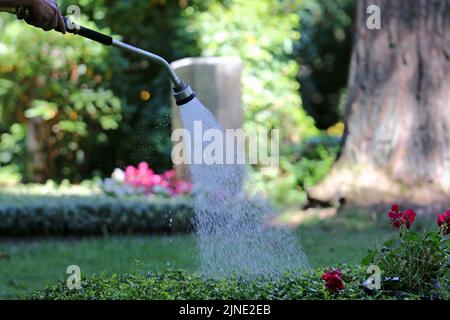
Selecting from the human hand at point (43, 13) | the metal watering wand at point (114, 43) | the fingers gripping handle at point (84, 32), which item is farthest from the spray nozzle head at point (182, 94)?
the human hand at point (43, 13)

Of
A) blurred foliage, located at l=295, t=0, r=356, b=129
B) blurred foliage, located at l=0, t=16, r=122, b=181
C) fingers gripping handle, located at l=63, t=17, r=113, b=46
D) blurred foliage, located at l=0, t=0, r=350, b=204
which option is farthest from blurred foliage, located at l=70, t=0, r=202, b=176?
fingers gripping handle, located at l=63, t=17, r=113, b=46

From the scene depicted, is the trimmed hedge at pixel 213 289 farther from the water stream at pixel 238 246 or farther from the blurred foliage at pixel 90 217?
the blurred foliage at pixel 90 217

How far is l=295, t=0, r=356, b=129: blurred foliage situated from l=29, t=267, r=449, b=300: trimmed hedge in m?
9.00

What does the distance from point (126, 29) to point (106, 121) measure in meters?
A: 1.16

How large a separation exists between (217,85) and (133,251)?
2.57 metres

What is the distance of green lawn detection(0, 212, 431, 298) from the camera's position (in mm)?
5312

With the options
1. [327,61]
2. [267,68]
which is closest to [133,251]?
[267,68]

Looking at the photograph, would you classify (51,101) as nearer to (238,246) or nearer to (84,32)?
(238,246)

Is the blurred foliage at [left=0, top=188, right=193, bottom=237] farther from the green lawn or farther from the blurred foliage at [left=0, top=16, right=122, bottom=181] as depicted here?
the blurred foliage at [left=0, top=16, right=122, bottom=181]

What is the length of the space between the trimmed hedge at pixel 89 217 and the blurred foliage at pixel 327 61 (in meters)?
6.06

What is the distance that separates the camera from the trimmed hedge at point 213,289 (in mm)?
3252

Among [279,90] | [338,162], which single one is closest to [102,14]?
[279,90]

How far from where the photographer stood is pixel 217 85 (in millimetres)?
8078
